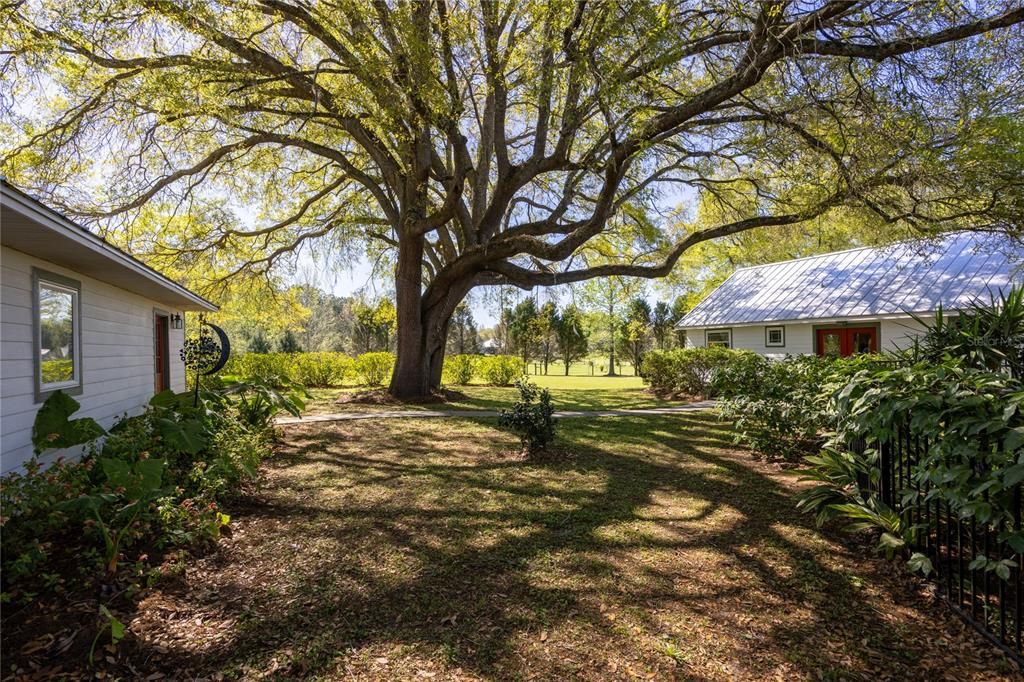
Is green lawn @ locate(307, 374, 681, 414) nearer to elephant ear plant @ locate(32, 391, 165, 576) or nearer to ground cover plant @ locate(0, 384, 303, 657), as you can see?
ground cover plant @ locate(0, 384, 303, 657)

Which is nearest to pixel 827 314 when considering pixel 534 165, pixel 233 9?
pixel 534 165

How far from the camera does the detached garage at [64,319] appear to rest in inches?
164

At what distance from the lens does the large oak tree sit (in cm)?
606

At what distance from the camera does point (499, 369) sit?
66.3ft

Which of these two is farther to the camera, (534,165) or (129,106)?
(534,165)

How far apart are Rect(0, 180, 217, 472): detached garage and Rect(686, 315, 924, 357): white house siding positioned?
1519 cm

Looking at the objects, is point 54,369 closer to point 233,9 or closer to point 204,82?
point 204,82

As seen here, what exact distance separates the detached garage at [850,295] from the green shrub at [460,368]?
9199mm

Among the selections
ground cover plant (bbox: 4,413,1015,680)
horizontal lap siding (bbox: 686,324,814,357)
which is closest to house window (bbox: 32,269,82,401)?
ground cover plant (bbox: 4,413,1015,680)

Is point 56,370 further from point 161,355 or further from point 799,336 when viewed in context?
point 799,336

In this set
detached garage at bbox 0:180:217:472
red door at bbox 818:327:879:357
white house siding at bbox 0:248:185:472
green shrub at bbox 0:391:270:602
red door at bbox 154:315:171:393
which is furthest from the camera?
red door at bbox 818:327:879:357

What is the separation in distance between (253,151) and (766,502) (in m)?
12.6

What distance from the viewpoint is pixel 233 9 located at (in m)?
6.89

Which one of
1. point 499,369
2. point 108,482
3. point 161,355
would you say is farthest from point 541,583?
point 499,369
